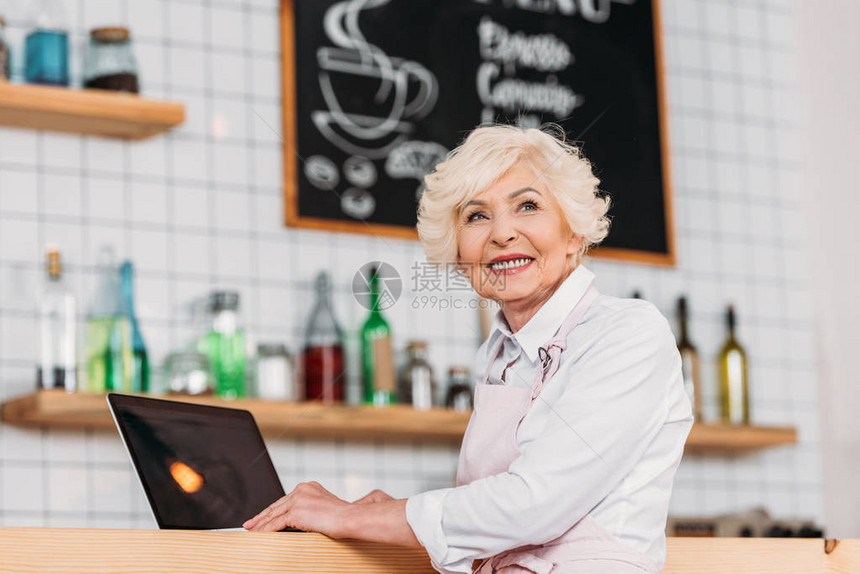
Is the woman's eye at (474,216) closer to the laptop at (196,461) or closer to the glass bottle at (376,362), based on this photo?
the laptop at (196,461)

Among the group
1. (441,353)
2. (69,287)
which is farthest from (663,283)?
(69,287)

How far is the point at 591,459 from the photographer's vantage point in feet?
3.66

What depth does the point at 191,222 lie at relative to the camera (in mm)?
2443

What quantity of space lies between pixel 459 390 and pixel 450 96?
0.68 m

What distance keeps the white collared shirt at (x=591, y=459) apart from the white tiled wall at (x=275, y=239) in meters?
1.31

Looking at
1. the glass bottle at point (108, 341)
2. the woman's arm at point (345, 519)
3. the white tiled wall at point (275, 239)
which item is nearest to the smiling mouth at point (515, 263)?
the woman's arm at point (345, 519)

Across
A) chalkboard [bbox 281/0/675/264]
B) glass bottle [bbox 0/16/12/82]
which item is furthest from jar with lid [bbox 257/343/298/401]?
glass bottle [bbox 0/16/12/82]

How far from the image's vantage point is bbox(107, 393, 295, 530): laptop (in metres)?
1.24

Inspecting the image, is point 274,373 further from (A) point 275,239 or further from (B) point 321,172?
(B) point 321,172

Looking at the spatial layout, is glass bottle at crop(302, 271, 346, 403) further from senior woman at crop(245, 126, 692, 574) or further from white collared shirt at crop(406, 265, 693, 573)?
white collared shirt at crop(406, 265, 693, 573)

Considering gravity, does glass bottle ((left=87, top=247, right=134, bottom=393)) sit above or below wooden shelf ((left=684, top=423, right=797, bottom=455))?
above

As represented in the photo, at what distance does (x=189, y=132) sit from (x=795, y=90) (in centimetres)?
167

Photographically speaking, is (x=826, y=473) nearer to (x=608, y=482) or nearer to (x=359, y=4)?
(x=359, y=4)

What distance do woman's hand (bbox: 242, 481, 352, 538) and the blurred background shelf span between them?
998mm
